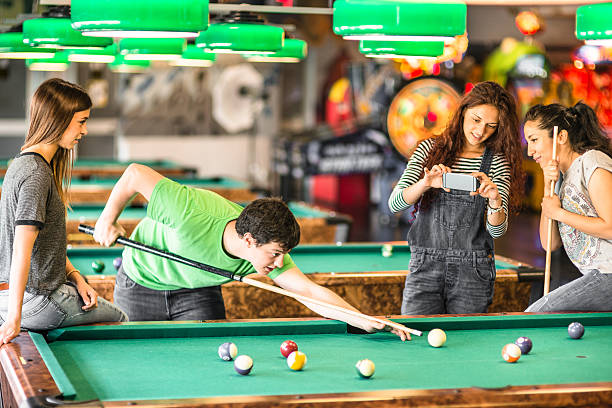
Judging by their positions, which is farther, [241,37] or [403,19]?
[241,37]

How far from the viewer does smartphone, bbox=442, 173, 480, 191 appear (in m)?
3.48

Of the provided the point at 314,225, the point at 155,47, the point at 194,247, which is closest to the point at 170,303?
the point at 194,247

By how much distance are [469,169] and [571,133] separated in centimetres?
43

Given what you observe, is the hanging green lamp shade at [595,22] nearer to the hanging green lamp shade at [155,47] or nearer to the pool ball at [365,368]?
the pool ball at [365,368]

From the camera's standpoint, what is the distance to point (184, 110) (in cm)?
1384

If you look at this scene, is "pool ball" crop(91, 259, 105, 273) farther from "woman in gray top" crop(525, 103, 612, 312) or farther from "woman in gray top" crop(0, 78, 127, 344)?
"woman in gray top" crop(525, 103, 612, 312)

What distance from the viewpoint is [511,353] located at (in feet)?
8.38

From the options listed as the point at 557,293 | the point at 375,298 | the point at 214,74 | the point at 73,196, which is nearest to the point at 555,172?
the point at 557,293

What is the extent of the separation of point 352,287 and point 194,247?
1.12m

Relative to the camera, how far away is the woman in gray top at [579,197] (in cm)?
330

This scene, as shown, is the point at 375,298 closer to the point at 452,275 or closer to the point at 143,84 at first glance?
the point at 452,275

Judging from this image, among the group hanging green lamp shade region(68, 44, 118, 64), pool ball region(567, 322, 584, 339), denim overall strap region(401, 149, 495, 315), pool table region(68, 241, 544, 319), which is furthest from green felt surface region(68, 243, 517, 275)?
pool ball region(567, 322, 584, 339)

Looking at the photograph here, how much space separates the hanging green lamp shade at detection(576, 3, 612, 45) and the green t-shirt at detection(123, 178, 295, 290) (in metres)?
1.34

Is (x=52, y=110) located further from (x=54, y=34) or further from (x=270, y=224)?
(x=54, y=34)
